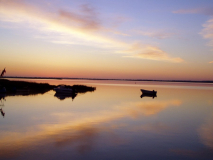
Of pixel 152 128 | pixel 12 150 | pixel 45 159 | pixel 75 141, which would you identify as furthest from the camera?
pixel 152 128

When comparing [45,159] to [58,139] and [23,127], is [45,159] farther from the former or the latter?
[23,127]

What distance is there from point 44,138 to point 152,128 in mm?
8641

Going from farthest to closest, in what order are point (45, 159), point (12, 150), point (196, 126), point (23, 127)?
point (196, 126), point (23, 127), point (12, 150), point (45, 159)

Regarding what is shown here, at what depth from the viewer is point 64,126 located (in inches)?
658

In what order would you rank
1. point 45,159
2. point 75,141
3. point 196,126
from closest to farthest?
point 45,159
point 75,141
point 196,126

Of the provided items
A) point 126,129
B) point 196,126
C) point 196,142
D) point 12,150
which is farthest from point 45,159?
point 196,126

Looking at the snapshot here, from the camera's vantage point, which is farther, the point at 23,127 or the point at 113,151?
the point at 23,127

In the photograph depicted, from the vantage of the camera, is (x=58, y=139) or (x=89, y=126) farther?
(x=89, y=126)

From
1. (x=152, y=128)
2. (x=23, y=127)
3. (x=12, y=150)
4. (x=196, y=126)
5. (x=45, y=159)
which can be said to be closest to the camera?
(x=45, y=159)

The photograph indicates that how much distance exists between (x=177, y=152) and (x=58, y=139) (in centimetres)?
712

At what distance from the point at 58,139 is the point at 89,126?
429 centimetres

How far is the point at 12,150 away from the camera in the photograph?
1099 cm

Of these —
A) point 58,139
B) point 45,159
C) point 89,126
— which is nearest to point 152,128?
→ point 89,126

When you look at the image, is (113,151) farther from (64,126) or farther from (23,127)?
(23,127)
